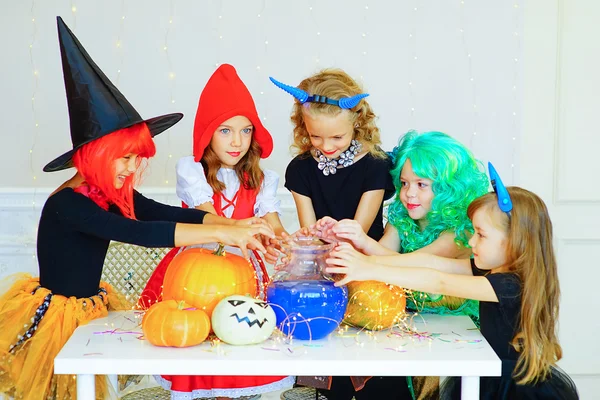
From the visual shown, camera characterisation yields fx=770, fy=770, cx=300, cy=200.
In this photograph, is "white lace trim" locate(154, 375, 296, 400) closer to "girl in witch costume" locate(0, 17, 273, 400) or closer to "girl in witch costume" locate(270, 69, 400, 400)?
"girl in witch costume" locate(0, 17, 273, 400)

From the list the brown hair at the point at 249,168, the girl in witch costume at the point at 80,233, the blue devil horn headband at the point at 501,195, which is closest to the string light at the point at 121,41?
the brown hair at the point at 249,168

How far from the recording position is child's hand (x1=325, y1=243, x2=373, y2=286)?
6.96ft

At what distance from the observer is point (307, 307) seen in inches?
78.8

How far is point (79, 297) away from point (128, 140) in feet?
1.66

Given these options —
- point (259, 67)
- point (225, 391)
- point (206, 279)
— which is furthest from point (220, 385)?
point (259, 67)

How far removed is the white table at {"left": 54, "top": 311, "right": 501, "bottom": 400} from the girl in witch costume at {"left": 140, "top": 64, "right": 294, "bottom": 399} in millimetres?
664

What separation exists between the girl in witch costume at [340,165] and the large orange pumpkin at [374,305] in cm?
63

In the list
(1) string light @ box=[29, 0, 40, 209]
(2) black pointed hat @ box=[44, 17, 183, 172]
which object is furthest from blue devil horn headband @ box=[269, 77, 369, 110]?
(1) string light @ box=[29, 0, 40, 209]

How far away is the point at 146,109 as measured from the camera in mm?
4043

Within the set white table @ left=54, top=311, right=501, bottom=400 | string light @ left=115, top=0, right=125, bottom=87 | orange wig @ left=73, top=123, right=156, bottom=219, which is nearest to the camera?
white table @ left=54, top=311, right=501, bottom=400

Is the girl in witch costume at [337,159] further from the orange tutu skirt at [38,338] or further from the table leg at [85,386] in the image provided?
the table leg at [85,386]

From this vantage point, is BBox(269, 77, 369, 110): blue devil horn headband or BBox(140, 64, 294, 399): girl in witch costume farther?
BBox(140, 64, 294, 399): girl in witch costume

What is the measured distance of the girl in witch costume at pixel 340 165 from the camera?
276 centimetres

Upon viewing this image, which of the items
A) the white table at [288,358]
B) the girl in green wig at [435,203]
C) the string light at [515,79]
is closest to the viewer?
the white table at [288,358]
